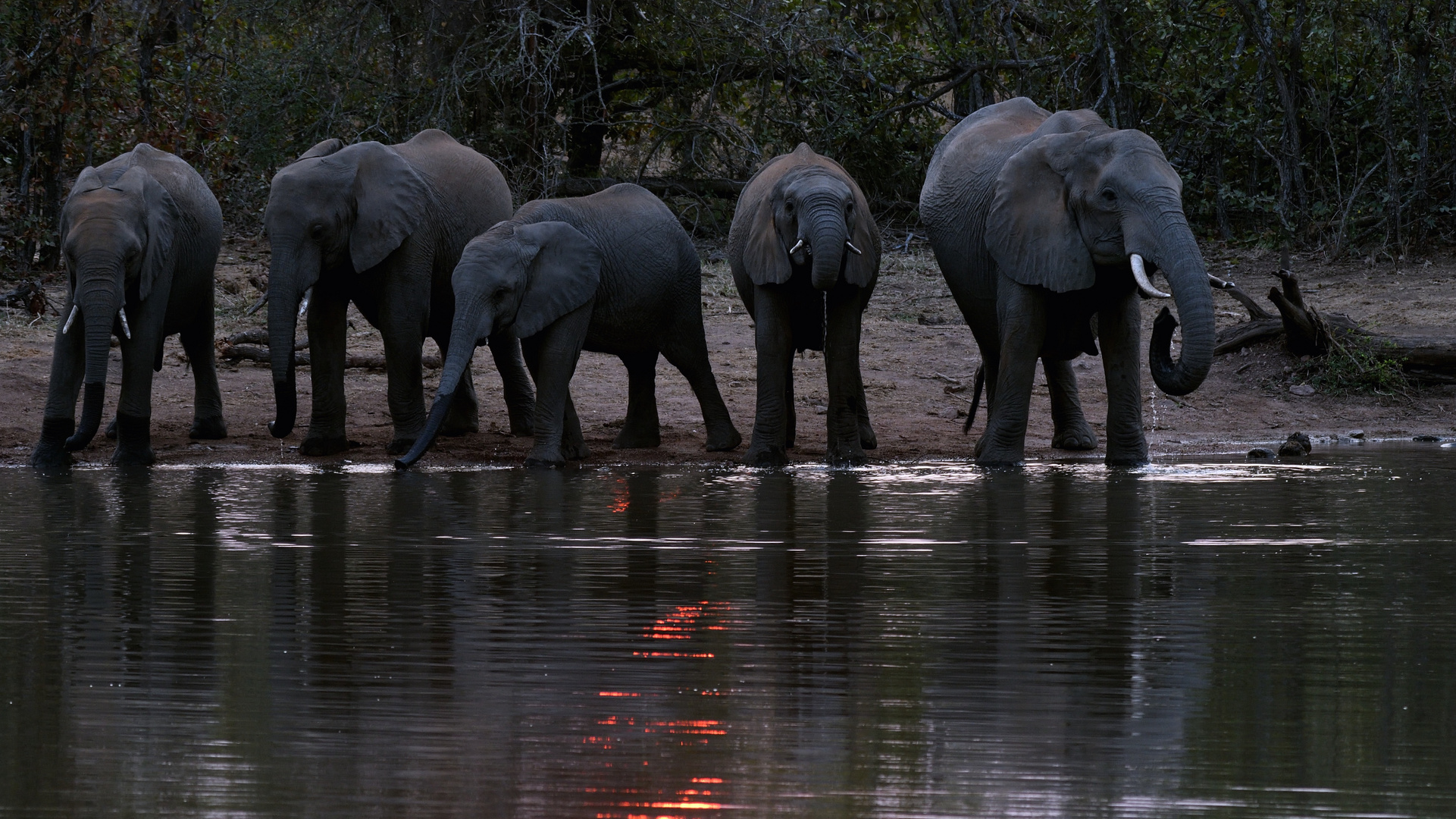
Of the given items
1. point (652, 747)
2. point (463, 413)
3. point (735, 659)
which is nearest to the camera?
point (652, 747)

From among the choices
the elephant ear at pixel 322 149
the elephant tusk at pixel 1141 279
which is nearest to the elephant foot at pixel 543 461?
the elephant ear at pixel 322 149

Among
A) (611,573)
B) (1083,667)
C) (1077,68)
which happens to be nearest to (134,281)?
(611,573)

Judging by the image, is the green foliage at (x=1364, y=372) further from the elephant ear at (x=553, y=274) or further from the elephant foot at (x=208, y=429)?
the elephant foot at (x=208, y=429)

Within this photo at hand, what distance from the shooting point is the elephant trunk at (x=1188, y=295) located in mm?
8867

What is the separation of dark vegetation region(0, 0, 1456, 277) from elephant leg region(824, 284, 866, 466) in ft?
21.2

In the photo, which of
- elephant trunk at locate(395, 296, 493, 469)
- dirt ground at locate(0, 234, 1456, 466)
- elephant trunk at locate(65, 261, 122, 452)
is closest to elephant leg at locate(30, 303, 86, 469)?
elephant trunk at locate(65, 261, 122, 452)

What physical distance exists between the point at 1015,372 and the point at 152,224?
474 cm

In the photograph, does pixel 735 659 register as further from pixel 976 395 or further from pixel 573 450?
pixel 976 395

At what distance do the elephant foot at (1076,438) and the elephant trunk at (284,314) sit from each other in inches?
176

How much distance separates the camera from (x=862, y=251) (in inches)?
399

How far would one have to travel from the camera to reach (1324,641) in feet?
14.9

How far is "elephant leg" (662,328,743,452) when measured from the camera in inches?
441

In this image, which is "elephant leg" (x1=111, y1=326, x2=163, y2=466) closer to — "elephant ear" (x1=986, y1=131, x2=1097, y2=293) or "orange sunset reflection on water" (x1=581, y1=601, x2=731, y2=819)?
"elephant ear" (x1=986, y1=131, x2=1097, y2=293)

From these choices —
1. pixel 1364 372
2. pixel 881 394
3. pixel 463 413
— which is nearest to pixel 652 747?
pixel 463 413
